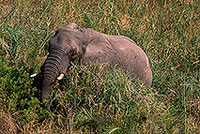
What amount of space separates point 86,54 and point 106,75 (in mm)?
488

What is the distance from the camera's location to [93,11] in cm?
726

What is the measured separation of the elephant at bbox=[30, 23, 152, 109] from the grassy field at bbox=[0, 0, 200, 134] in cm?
18

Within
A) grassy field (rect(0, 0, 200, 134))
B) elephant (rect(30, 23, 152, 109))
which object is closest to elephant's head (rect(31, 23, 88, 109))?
elephant (rect(30, 23, 152, 109))

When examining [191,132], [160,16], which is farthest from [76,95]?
[160,16]

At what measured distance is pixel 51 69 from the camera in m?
4.46

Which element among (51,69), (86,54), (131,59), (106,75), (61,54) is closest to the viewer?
(51,69)

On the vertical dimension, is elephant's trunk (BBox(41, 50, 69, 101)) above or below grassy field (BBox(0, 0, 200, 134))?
above

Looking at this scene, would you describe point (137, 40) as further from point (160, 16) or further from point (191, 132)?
point (191, 132)

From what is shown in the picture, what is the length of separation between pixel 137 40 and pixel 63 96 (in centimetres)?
236

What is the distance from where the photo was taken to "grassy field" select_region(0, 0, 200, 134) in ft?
14.5

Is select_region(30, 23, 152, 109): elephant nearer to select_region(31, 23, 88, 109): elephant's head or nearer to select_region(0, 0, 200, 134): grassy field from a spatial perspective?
select_region(31, 23, 88, 109): elephant's head

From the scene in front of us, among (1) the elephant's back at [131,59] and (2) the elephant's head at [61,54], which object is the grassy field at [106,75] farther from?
(1) the elephant's back at [131,59]

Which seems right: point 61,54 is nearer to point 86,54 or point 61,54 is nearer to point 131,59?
point 86,54

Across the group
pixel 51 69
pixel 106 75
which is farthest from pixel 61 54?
pixel 106 75
